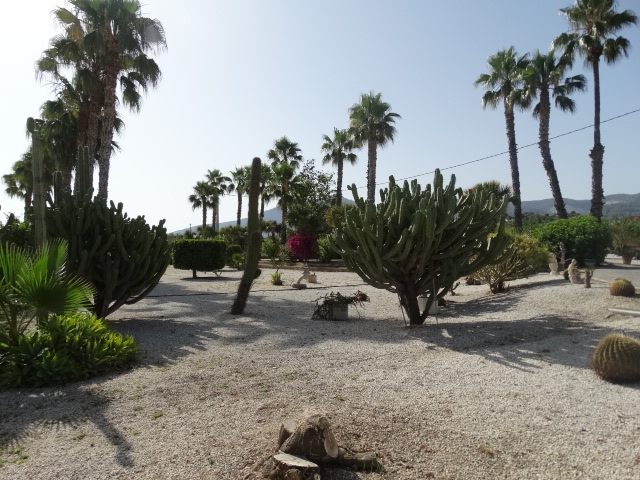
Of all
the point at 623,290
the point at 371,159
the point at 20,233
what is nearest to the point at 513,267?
the point at 623,290

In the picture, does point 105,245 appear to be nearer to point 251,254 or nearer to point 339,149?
point 251,254

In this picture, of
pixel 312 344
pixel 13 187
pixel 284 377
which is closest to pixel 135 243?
pixel 312 344

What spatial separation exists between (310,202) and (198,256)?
48.8 ft

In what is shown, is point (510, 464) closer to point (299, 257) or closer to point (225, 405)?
point (225, 405)

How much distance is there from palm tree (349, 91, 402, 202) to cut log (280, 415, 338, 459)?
32.0m

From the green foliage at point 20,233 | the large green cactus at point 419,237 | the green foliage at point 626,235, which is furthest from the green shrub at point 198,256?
the green foliage at point 626,235

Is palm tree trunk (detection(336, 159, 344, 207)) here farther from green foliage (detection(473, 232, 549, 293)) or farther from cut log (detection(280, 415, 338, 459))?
cut log (detection(280, 415, 338, 459))

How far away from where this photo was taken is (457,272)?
8.64 m

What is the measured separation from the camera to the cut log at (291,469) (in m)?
3.00

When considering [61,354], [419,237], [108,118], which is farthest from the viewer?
[108,118]

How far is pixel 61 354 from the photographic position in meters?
5.59

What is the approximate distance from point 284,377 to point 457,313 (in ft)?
20.4

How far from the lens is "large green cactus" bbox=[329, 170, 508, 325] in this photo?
27.0 ft

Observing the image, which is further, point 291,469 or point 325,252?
point 325,252
